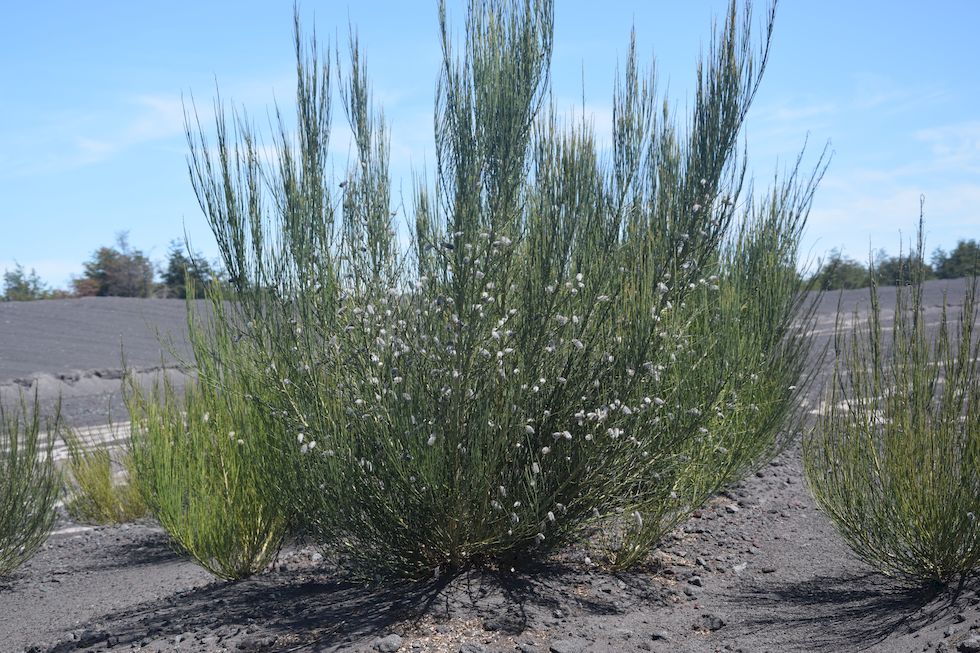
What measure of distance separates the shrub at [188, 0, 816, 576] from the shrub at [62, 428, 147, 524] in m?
3.79

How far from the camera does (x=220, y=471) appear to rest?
532 cm

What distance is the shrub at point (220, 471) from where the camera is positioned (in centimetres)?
511

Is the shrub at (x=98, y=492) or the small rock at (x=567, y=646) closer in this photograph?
the small rock at (x=567, y=646)

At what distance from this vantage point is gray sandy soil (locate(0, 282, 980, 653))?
4.19 metres

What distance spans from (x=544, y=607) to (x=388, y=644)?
0.93m

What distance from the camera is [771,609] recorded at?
4820 millimetres

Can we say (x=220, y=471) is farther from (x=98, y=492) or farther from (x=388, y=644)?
(x=98, y=492)

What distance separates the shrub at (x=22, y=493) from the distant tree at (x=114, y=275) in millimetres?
36595

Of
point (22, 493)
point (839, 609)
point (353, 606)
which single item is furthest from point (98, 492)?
point (839, 609)

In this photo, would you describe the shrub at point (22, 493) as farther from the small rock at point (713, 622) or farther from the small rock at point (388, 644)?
the small rock at point (713, 622)

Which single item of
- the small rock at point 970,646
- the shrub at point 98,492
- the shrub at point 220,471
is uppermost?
the shrub at point 220,471

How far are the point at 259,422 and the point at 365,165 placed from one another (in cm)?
162

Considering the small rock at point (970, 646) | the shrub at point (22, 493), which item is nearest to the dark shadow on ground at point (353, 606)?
the small rock at point (970, 646)

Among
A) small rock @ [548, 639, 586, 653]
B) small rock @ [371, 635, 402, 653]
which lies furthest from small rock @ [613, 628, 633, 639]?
small rock @ [371, 635, 402, 653]
